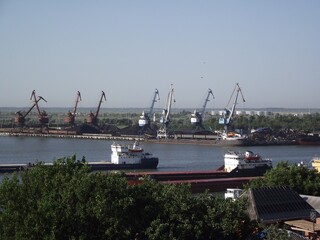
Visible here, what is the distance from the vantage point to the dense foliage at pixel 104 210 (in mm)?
9766

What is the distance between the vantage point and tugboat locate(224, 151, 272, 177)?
28797 mm

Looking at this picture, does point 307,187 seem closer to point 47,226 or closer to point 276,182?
point 276,182

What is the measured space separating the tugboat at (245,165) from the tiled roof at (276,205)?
14.9m

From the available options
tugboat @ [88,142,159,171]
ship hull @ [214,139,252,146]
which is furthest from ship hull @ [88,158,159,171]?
ship hull @ [214,139,252,146]

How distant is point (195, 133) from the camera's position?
64312 millimetres

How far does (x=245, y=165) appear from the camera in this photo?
2922cm

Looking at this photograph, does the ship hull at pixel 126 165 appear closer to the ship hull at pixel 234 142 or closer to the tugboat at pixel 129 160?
the tugboat at pixel 129 160

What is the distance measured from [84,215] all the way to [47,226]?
0.55 m

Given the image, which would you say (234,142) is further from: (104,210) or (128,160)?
(104,210)

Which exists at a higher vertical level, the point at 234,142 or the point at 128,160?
the point at 128,160

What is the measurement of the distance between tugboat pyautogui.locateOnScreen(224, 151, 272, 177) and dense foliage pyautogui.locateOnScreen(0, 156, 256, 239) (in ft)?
58.4

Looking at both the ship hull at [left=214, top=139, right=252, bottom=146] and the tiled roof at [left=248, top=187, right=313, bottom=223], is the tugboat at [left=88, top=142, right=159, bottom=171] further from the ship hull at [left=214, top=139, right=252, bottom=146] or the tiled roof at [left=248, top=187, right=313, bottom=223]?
the ship hull at [left=214, top=139, right=252, bottom=146]

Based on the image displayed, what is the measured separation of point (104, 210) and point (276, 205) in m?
4.50

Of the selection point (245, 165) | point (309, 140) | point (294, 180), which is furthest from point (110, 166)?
point (309, 140)
